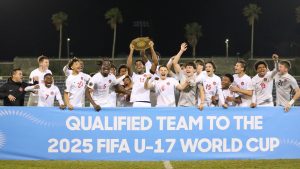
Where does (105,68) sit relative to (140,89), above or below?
above

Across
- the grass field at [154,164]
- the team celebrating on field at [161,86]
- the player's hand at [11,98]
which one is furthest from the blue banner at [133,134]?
the player's hand at [11,98]

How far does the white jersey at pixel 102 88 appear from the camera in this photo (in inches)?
372

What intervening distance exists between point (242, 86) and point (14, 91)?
4.91m

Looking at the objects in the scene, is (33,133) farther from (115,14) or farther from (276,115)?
(115,14)

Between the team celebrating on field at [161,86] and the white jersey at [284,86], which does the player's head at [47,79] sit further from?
the white jersey at [284,86]

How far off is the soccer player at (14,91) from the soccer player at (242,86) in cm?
456

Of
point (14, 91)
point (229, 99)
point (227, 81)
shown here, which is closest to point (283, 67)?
point (227, 81)

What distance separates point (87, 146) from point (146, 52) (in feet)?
10.4

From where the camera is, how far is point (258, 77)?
10.1m

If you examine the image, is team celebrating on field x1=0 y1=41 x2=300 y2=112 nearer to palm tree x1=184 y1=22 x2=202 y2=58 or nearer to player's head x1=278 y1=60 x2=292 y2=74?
player's head x1=278 y1=60 x2=292 y2=74

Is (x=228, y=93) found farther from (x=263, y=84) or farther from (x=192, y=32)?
(x=192, y=32)

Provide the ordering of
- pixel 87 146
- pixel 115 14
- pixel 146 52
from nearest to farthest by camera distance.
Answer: pixel 87 146
pixel 146 52
pixel 115 14

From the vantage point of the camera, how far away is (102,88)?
31.2 ft

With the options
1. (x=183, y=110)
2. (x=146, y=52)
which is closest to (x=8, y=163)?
(x=183, y=110)
